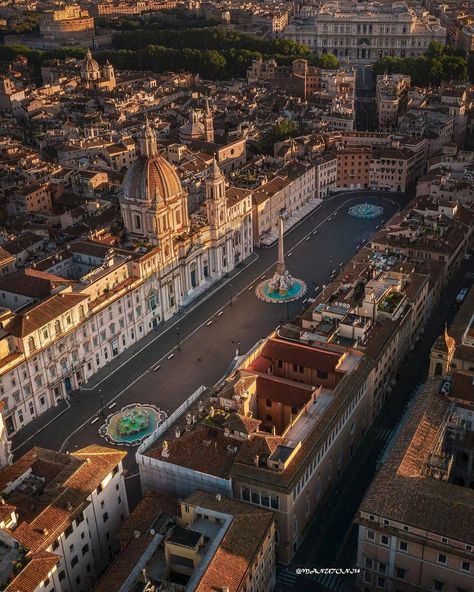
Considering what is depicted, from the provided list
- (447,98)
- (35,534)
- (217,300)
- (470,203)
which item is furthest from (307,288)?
(447,98)

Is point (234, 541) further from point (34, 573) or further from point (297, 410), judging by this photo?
point (297, 410)

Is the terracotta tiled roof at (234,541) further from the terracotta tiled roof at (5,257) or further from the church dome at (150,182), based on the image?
the terracotta tiled roof at (5,257)

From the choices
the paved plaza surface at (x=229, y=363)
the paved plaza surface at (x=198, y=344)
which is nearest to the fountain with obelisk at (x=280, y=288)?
the paved plaza surface at (x=198, y=344)

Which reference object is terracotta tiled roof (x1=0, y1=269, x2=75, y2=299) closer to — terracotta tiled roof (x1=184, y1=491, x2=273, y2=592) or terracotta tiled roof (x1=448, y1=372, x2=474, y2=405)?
terracotta tiled roof (x1=184, y1=491, x2=273, y2=592)

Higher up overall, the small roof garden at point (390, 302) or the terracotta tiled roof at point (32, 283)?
the terracotta tiled roof at point (32, 283)

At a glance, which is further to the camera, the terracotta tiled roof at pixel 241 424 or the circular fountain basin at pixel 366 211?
the circular fountain basin at pixel 366 211

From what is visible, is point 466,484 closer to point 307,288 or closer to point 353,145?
point 307,288
